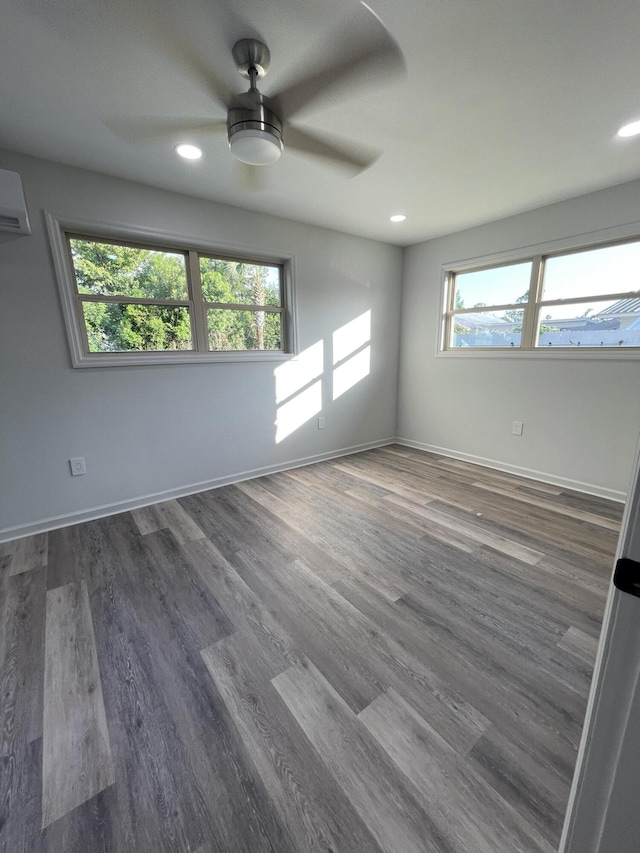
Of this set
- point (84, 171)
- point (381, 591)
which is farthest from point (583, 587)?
point (84, 171)

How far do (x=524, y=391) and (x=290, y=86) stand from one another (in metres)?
3.01

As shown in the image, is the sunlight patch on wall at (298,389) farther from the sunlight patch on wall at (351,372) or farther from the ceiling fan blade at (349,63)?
the ceiling fan blade at (349,63)

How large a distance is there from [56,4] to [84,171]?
130 cm

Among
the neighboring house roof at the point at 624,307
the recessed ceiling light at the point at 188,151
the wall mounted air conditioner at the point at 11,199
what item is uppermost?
the recessed ceiling light at the point at 188,151

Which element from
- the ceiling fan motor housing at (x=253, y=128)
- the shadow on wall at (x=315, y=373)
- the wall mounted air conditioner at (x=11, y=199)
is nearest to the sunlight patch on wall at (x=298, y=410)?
the shadow on wall at (x=315, y=373)

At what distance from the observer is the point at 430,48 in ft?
4.47

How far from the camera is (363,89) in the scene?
5.06 feet

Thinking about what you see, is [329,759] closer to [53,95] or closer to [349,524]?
[349,524]

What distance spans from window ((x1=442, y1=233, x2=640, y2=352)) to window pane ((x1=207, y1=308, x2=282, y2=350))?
2.01 metres

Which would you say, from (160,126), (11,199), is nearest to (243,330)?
(160,126)

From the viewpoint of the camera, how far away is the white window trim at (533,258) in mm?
2637

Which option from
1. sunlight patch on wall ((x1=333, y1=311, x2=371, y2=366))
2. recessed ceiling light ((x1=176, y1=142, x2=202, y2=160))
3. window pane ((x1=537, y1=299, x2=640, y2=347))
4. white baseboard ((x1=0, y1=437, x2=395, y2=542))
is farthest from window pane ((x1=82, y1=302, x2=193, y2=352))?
window pane ((x1=537, y1=299, x2=640, y2=347))

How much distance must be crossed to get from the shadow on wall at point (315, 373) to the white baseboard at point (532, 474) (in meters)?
1.32

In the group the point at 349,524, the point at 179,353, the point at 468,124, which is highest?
the point at 468,124
